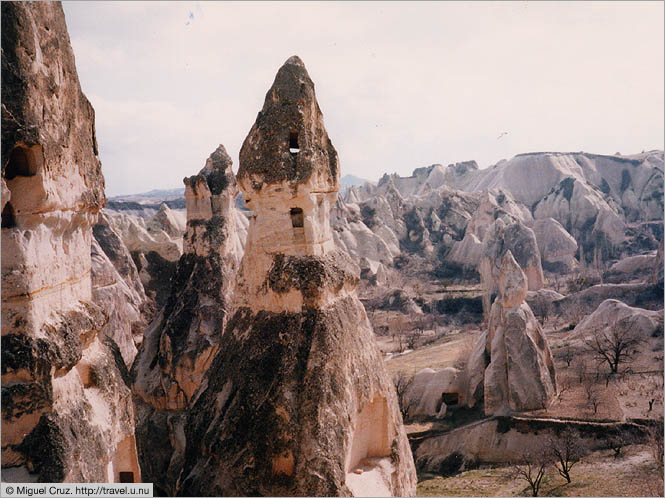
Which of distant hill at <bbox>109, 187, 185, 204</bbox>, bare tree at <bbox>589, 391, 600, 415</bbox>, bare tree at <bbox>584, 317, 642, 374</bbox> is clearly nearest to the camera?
bare tree at <bbox>589, 391, 600, 415</bbox>

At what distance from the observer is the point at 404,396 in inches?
656

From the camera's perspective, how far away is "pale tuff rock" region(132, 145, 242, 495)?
952 cm

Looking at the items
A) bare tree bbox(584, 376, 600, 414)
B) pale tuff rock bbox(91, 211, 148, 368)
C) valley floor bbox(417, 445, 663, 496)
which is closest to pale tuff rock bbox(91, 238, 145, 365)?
pale tuff rock bbox(91, 211, 148, 368)

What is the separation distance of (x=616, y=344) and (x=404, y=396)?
258 inches

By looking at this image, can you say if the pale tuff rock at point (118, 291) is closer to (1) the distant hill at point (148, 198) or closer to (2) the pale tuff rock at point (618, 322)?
(2) the pale tuff rock at point (618, 322)

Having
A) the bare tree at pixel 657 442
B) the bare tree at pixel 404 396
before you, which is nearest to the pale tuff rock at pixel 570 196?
the bare tree at pixel 404 396

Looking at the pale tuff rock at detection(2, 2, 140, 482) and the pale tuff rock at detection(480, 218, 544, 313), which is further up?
the pale tuff rock at detection(2, 2, 140, 482)

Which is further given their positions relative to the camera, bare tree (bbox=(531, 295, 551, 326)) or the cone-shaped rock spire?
bare tree (bbox=(531, 295, 551, 326))

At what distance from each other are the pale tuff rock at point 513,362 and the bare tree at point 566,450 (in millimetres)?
1328

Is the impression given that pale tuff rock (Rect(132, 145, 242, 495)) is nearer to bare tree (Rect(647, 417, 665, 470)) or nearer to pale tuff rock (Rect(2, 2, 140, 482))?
pale tuff rock (Rect(2, 2, 140, 482))

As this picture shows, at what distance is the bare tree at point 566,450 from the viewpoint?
1160 centimetres

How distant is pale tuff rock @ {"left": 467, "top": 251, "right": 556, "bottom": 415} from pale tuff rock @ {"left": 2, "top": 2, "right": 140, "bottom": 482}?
11.9 metres

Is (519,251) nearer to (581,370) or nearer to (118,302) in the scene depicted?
(581,370)

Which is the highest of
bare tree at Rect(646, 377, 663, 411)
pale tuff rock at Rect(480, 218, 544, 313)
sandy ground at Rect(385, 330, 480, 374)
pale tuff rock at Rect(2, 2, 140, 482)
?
pale tuff rock at Rect(2, 2, 140, 482)
